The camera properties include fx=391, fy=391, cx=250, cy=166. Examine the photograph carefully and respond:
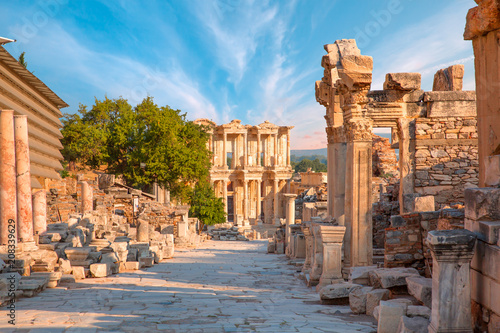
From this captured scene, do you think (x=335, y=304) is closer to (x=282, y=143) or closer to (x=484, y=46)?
(x=484, y=46)

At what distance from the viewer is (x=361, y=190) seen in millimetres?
8438

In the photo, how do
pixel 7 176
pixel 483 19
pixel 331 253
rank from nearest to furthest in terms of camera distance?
pixel 483 19 → pixel 331 253 → pixel 7 176

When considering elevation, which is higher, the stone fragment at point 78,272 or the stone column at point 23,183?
the stone column at point 23,183

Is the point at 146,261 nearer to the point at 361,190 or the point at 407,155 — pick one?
the point at 361,190

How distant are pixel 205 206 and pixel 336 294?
95.3ft

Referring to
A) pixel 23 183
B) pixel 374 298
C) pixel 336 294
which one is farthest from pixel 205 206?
pixel 374 298

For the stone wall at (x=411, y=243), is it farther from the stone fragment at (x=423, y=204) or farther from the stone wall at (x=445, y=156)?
the stone wall at (x=445, y=156)

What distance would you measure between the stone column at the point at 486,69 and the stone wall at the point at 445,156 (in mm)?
6802

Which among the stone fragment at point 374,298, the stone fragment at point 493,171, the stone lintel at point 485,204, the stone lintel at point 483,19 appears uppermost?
the stone lintel at point 483,19

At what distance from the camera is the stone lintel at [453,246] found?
3.53 meters

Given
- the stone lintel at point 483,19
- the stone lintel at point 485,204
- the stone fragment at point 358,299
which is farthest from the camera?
the stone fragment at point 358,299

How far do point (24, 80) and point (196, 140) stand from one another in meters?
25.0

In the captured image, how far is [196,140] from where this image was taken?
115ft

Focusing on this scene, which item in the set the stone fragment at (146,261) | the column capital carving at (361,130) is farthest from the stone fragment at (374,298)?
the stone fragment at (146,261)
